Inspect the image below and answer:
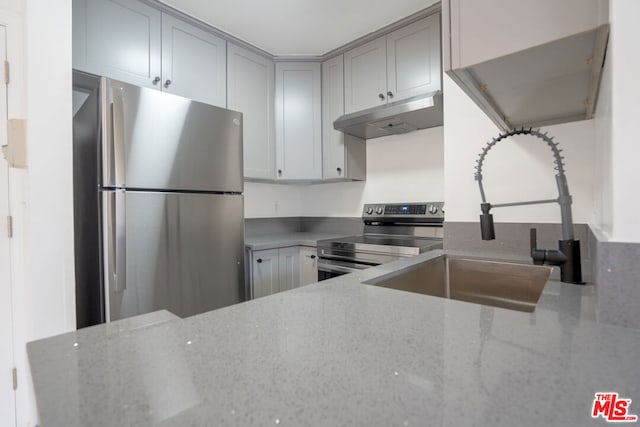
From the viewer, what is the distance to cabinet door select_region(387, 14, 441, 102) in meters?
2.07

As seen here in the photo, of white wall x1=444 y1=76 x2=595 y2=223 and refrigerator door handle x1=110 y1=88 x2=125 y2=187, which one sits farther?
refrigerator door handle x1=110 y1=88 x2=125 y2=187

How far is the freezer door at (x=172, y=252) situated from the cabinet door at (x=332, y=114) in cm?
104

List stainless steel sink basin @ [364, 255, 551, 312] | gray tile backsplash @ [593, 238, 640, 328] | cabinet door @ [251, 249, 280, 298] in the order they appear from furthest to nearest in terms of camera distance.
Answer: cabinet door @ [251, 249, 280, 298] < stainless steel sink basin @ [364, 255, 551, 312] < gray tile backsplash @ [593, 238, 640, 328]

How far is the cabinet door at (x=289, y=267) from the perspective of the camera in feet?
8.00

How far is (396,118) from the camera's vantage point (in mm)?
2211

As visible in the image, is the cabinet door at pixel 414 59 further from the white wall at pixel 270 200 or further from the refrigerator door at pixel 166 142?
the white wall at pixel 270 200

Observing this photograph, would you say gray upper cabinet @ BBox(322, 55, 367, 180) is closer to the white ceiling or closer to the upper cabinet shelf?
the white ceiling

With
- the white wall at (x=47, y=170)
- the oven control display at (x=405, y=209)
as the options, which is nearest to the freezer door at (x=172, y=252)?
the white wall at (x=47, y=170)

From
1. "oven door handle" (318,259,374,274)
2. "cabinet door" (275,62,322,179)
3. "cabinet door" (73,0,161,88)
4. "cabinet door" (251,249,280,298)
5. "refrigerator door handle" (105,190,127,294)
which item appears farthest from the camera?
"cabinet door" (275,62,322,179)

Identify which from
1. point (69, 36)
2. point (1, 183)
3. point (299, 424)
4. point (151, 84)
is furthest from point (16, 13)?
point (299, 424)

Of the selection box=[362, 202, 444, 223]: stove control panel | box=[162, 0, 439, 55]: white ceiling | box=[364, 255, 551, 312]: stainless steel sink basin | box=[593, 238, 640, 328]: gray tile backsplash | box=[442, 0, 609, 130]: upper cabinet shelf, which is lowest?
box=[364, 255, 551, 312]: stainless steel sink basin

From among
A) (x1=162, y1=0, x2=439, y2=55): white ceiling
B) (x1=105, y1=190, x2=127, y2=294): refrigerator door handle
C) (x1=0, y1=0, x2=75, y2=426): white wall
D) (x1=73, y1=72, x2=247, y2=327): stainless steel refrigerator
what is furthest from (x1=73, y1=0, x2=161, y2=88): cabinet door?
(x1=105, y1=190, x2=127, y2=294): refrigerator door handle

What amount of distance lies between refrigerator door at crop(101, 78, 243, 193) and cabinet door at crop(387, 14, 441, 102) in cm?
124

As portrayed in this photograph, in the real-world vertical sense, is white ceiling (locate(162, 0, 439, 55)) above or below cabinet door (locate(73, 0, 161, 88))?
above
